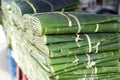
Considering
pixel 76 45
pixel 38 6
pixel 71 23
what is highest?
pixel 38 6

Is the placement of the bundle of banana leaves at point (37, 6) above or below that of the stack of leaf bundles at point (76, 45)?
above

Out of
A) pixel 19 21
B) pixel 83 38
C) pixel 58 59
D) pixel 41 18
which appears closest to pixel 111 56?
pixel 83 38

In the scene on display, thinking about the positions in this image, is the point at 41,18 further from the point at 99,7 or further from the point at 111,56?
the point at 99,7

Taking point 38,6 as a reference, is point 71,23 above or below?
below

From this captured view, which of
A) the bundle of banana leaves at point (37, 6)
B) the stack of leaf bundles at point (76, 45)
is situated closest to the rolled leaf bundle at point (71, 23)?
the stack of leaf bundles at point (76, 45)

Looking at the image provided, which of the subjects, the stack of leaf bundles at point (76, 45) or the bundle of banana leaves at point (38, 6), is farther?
the bundle of banana leaves at point (38, 6)

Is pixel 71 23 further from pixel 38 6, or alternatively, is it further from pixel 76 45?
pixel 38 6

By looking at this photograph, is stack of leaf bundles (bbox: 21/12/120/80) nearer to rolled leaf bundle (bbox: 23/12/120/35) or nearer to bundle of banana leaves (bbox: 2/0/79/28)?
rolled leaf bundle (bbox: 23/12/120/35)

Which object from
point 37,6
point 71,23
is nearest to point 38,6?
point 37,6

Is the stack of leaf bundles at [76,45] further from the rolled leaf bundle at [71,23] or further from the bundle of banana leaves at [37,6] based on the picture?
the bundle of banana leaves at [37,6]

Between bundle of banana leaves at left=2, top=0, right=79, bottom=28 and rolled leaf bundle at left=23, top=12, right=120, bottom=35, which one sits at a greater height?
bundle of banana leaves at left=2, top=0, right=79, bottom=28

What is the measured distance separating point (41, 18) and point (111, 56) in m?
0.74

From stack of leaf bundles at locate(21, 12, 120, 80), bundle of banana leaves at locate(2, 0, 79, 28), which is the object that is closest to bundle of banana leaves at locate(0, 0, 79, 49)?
bundle of banana leaves at locate(2, 0, 79, 28)

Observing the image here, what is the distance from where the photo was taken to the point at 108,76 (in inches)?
96.0
